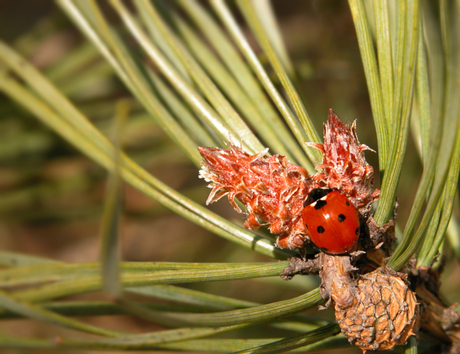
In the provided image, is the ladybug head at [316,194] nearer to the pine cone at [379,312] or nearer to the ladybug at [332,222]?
the ladybug at [332,222]

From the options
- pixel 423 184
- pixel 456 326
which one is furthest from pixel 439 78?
pixel 456 326

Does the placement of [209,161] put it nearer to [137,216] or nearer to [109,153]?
[109,153]

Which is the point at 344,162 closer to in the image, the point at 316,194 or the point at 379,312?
the point at 316,194

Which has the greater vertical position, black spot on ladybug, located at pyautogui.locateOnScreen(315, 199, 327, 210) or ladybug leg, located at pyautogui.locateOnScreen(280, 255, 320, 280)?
black spot on ladybug, located at pyautogui.locateOnScreen(315, 199, 327, 210)

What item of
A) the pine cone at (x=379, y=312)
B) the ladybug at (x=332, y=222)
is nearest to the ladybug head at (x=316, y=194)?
the ladybug at (x=332, y=222)

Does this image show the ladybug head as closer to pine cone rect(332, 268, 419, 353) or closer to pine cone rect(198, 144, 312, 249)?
pine cone rect(198, 144, 312, 249)

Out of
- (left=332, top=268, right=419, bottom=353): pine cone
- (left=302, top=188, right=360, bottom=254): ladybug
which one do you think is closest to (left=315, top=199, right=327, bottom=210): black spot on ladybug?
(left=302, top=188, right=360, bottom=254): ladybug

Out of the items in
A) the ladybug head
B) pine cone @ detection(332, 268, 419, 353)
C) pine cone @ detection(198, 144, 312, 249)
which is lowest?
pine cone @ detection(332, 268, 419, 353)
